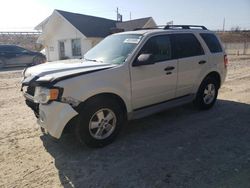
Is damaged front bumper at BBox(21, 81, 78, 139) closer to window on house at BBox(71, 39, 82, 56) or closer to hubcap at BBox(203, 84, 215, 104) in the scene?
hubcap at BBox(203, 84, 215, 104)

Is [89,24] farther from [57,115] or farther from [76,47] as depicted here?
[57,115]

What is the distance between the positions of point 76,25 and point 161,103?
1832 centimetres

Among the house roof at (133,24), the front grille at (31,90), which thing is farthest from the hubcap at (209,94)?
the house roof at (133,24)

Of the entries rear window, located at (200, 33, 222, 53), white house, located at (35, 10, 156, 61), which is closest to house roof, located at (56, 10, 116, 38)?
white house, located at (35, 10, 156, 61)

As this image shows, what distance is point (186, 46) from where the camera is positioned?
5.54m

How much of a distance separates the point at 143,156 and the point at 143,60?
1.62 meters

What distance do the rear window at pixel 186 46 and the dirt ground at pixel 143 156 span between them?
4.67 ft

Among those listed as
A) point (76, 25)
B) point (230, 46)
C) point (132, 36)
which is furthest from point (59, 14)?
point (230, 46)

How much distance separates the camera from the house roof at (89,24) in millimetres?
21688

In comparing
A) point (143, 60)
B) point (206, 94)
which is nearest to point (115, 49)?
point (143, 60)

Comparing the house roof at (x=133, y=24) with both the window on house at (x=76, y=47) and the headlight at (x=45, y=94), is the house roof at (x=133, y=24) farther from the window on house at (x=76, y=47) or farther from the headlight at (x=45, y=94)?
the headlight at (x=45, y=94)

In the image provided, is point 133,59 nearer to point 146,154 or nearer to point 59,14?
point 146,154

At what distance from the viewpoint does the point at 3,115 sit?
20.2 ft

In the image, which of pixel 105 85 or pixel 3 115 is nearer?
pixel 105 85
